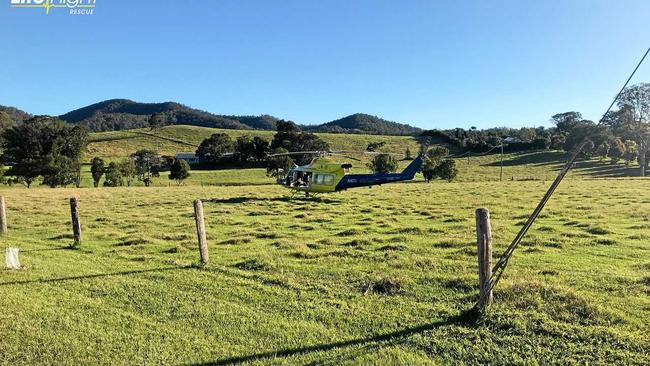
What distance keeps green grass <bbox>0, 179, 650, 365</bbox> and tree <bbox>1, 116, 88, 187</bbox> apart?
177 ft

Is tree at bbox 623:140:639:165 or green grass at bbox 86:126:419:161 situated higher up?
green grass at bbox 86:126:419:161

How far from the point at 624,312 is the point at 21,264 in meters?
12.9

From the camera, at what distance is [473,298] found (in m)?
7.55

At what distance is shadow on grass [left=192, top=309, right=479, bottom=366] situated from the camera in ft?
18.5

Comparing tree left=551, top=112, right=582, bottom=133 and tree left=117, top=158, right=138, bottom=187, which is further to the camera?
tree left=551, top=112, right=582, bottom=133

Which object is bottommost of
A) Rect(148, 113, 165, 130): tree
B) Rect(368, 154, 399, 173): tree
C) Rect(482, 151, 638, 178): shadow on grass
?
Rect(482, 151, 638, 178): shadow on grass

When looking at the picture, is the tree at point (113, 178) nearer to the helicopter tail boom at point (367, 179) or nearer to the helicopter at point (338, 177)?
the helicopter at point (338, 177)

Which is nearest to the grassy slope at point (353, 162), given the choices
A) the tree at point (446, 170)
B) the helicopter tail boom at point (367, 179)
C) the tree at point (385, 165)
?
the tree at point (446, 170)

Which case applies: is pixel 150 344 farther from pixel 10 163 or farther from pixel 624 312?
pixel 10 163

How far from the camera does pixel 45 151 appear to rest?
69.7m

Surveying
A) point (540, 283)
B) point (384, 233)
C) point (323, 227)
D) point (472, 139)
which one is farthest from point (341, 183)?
point (472, 139)

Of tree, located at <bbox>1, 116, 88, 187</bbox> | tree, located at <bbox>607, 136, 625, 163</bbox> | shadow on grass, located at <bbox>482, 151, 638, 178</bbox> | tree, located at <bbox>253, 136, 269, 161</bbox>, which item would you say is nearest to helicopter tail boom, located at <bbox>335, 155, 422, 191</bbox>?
shadow on grass, located at <bbox>482, 151, 638, 178</bbox>

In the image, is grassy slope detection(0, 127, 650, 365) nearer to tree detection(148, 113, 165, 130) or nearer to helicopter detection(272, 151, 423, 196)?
helicopter detection(272, 151, 423, 196)

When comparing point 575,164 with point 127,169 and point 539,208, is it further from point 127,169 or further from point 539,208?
point 539,208
